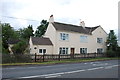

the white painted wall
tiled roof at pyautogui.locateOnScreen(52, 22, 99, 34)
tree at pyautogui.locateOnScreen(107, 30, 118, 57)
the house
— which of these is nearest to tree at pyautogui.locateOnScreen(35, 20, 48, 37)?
the house

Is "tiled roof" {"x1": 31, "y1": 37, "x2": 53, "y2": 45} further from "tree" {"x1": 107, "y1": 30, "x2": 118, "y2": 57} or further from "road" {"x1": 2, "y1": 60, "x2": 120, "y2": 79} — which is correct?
"road" {"x1": 2, "y1": 60, "x2": 120, "y2": 79}

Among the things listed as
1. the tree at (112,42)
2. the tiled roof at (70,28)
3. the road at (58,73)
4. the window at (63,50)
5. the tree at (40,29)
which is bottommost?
the road at (58,73)

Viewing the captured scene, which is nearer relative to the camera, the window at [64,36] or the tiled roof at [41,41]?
the tiled roof at [41,41]

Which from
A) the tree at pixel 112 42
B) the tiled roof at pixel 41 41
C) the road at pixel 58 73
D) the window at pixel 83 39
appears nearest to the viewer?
the road at pixel 58 73

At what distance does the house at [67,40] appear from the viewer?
3453cm

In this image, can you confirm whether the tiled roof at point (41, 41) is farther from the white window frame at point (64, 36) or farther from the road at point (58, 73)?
the road at point (58, 73)

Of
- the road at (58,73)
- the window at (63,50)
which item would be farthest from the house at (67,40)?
the road at (58,73)

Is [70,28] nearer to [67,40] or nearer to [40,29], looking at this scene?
[67,40]

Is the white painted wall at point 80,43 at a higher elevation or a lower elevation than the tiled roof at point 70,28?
lower

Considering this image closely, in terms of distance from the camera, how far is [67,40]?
3678 cm

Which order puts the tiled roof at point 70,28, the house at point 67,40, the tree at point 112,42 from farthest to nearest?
1. the tree at point 112,42
2. the tiled roof at point 70,28
3. the house at point 67,40


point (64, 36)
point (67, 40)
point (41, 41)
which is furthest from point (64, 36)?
point (41, 41)

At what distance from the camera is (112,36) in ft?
141

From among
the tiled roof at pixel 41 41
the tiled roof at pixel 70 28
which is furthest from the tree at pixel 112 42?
the tiled roof at pixel 41 41
